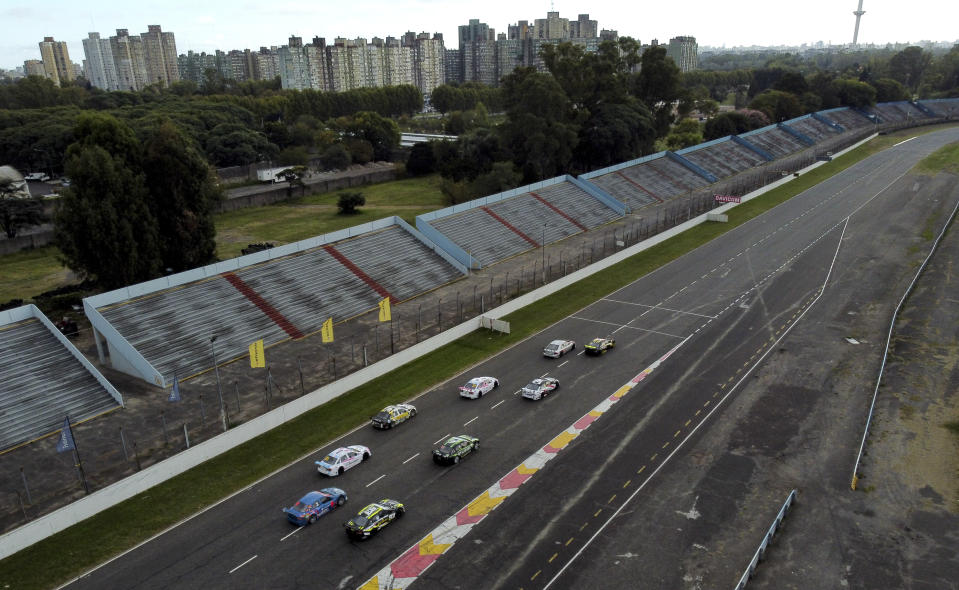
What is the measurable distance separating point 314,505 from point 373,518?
317 cm

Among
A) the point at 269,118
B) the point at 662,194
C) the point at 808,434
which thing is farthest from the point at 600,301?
the point at 269,118

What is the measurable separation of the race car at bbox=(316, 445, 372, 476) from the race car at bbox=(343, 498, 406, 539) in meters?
4.11

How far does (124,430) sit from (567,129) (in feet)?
248

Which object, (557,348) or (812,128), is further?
(812,128)

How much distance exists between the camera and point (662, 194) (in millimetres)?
101562

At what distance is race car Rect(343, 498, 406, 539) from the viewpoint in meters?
28.5

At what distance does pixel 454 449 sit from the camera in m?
34.8

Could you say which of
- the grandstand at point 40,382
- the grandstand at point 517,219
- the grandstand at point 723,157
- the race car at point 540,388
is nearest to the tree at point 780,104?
the grandstand at point 723,157

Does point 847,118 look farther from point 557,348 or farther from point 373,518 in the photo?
point 373,518

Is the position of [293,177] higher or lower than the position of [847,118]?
lower

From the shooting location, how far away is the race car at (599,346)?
4803 cm

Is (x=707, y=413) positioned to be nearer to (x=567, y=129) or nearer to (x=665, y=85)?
(x=567, y=129)

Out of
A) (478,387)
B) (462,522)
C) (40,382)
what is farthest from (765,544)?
(40,382)

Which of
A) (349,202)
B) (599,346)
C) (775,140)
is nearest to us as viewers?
(599,346)
